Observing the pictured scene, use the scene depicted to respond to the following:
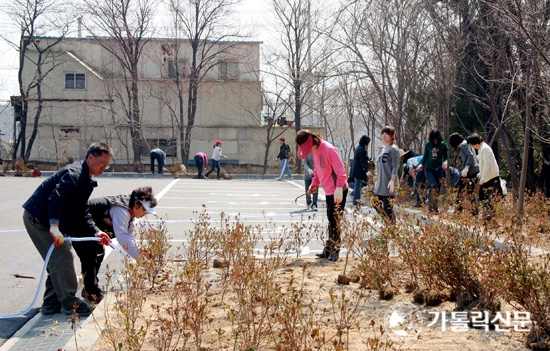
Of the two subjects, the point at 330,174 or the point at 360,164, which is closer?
the point at 330,174

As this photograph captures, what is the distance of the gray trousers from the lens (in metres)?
4.93

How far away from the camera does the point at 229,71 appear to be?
37875mm

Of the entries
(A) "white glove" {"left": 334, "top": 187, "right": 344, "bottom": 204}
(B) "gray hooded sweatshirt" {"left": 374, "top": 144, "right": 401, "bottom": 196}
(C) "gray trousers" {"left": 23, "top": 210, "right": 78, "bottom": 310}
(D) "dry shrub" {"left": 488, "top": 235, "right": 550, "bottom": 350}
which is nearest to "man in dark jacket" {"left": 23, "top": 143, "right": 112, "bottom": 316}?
(C) "gray trousers" {"left": 23, "top": 210, "right": 78, "bottom": 310}

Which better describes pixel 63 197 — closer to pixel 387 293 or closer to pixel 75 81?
pixel 387 293

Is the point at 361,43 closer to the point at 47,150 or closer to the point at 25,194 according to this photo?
the point at 25,194

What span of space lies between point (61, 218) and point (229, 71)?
33.8 m

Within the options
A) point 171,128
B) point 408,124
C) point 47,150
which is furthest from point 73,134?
point 408,124

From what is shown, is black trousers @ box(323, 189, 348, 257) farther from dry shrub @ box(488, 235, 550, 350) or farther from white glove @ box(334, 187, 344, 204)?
dry shrub @ box(488, 235, 550, 350)

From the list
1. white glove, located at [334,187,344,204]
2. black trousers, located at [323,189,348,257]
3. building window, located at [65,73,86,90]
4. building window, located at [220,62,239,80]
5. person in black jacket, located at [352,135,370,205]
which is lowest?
black trousers, located at [323,189,348,257]

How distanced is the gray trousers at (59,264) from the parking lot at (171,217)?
0.38 meters

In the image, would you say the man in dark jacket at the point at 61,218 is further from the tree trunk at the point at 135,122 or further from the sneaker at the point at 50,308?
the tree trunk at the point at 135,122

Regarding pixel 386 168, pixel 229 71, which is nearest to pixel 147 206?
pixel 386 168

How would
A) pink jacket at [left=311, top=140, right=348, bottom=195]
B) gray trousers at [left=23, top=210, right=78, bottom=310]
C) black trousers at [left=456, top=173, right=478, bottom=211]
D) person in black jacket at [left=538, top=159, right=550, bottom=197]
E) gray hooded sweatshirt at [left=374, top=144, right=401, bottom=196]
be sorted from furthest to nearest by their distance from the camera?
1. person in black jacket at [left=538, top=159, right=550, bottom=197]
2. black trousers at [left=456, top=173, right=478, bottom=211]
3. gray hooded sweatshirt at [left=374, top=144, right=401, bottom=196]
4. pink jacket at [left=311, top=140, right=348, bottom=195]
5. gray trousers at [left=23, top=210, right=78, bottom=310]

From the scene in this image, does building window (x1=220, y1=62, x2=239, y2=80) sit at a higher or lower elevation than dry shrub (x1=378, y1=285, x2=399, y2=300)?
higher
